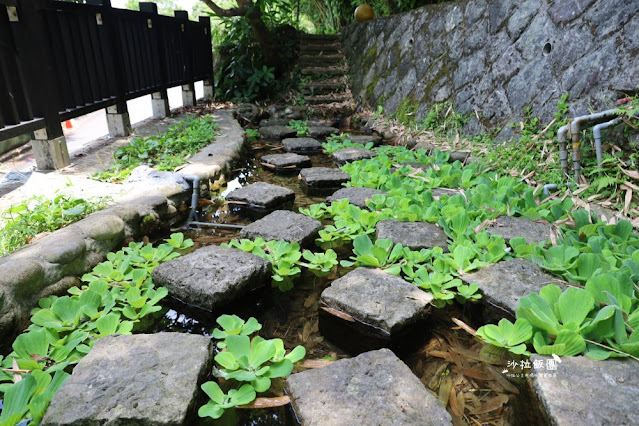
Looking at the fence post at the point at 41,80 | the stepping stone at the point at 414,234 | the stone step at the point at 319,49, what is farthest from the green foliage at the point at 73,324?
the stone step at the point at 319,49

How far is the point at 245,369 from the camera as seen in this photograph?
1485 millimetres

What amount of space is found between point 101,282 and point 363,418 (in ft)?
4.49

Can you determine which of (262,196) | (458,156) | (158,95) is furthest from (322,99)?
(262,196)

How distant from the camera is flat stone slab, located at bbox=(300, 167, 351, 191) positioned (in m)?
3.72

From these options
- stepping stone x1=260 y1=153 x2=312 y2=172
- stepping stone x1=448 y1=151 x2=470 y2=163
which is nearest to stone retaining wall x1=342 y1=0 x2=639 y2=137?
stepping stone x1=448 y1=151 x2=470 y2=163

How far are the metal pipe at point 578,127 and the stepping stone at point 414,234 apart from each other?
1.20 m

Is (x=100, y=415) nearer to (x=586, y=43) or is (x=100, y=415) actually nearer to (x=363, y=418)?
(x=363, y=418)

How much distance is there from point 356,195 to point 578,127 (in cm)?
162

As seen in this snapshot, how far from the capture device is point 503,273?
199 centimetres

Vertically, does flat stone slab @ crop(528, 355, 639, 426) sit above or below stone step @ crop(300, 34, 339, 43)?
below

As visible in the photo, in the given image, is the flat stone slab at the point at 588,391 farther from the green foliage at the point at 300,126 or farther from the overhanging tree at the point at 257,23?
the overhanging tree at the point at 257,23

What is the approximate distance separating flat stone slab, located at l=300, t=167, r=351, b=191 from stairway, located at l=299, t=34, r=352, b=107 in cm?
375

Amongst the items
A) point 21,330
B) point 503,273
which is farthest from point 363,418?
point 21,330

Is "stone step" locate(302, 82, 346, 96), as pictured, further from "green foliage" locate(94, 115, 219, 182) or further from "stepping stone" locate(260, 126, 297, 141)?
"green foliage" locate(94, 115, 219, 182)
